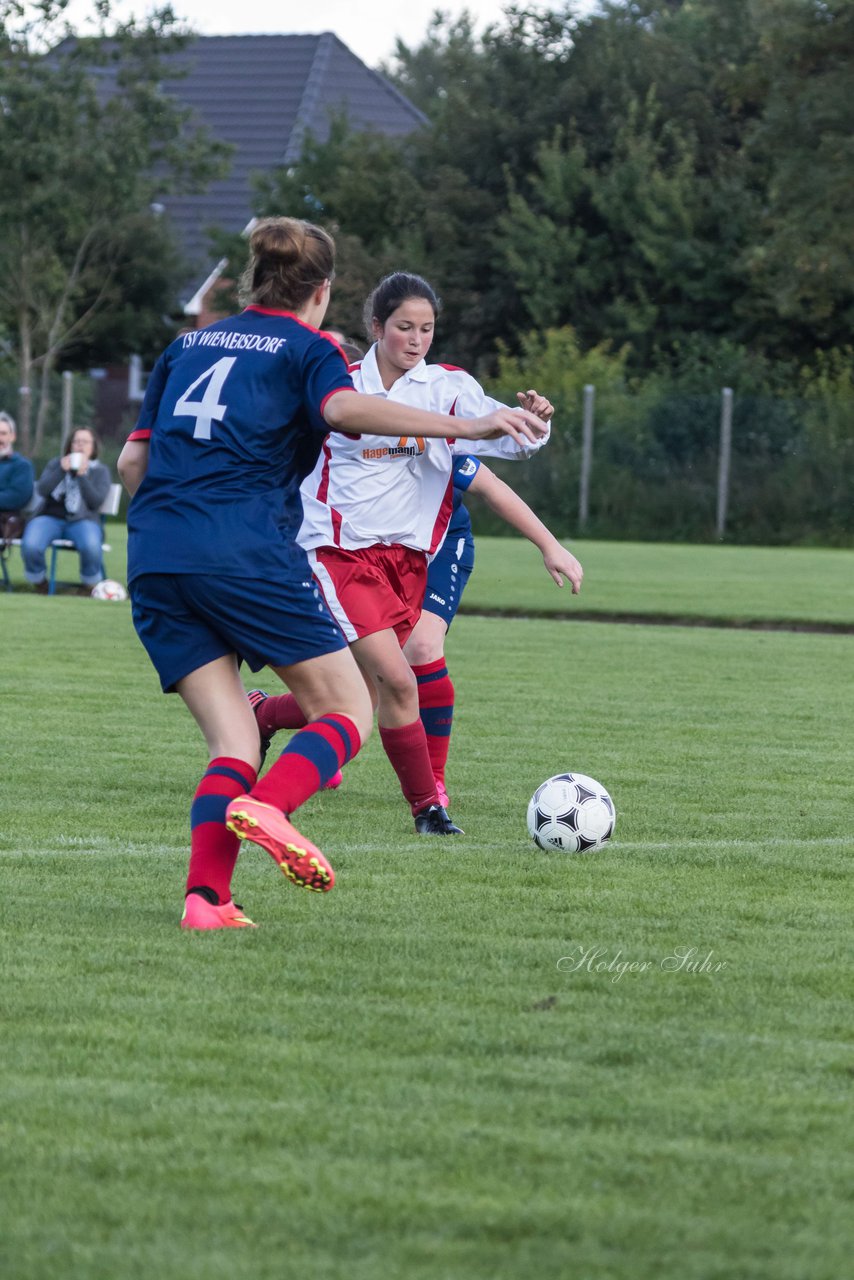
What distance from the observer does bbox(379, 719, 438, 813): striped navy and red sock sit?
21.0ft

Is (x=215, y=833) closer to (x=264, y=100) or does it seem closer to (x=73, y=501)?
(x=73, y=501)

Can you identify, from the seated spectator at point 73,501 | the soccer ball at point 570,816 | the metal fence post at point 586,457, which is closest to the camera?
the soccer ball at point 570,816

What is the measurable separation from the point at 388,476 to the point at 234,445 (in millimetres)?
1912

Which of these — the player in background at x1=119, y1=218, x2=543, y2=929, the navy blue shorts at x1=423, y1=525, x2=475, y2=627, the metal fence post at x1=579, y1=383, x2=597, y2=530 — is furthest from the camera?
the metal fence post at x1=579, y1=383, x2=597, y2=530

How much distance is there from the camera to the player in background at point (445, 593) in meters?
6.78

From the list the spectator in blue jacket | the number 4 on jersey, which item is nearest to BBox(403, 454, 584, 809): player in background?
the number 4 on jersey

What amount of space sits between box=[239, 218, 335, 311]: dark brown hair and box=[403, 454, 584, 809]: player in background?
1952 millimetres

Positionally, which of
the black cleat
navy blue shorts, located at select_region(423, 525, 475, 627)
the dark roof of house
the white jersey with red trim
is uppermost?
the dark roof of house

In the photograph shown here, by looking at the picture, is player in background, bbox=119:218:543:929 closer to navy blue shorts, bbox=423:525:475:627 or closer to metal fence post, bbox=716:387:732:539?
navy blue shorts, bbox=423:525:475:627

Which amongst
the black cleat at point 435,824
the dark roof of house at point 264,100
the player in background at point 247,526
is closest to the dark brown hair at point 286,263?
the player in background at point 247,526

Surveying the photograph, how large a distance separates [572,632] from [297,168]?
33420mm

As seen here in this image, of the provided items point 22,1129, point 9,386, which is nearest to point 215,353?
point 22,1129

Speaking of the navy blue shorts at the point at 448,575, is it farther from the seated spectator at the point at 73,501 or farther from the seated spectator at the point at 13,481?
the seated spectator at the point at 13,481

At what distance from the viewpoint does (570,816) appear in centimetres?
590
